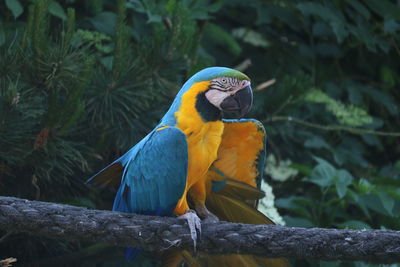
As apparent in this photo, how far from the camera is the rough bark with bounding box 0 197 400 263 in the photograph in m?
1.53

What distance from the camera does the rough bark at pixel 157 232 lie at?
1529 millimetres

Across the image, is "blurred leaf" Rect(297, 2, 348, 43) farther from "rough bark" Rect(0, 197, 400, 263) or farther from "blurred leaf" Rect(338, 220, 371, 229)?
"rough bark" Rect(0, 197, 400, 263)

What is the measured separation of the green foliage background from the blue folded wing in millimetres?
304

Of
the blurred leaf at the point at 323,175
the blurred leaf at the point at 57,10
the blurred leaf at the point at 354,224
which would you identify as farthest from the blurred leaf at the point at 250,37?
the blurred leaf at the point at 354,224

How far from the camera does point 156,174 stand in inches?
74.3

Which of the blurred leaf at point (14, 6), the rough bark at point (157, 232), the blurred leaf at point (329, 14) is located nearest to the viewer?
the rough bark at point (157, 232)

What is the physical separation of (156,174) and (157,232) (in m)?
0.26

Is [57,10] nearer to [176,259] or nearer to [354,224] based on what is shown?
[176,259]

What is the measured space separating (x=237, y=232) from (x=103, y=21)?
1325mm

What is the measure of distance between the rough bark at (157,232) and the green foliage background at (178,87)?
0.49m

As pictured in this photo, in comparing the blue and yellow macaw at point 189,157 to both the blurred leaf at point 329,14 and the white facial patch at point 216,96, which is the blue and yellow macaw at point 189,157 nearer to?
the white facial patch at point 216,96

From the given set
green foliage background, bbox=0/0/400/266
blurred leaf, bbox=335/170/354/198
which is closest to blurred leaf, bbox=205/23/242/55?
green foliage background, bbox=0/0/400/266

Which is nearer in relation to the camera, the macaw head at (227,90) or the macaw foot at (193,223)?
the macaw foot at (193,223)

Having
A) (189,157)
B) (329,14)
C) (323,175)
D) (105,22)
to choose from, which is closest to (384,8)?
(329,14)
